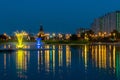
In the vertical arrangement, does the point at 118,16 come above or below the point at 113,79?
above

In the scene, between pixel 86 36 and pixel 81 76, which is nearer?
pixel 81 76

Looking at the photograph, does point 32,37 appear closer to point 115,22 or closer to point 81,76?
point 115,22

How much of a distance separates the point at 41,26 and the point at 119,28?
116 feet

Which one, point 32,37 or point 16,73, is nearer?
point 16,73

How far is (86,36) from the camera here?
161500mm

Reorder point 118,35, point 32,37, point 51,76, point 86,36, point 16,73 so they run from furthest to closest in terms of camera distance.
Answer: point 32,37
point 86,36
point 118,35
point 16,73
point 51,76

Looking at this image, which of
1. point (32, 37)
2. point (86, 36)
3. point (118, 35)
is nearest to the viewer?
point (118, 35)

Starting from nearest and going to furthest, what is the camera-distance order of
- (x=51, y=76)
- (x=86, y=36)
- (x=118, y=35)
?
(x=51, y=76), (x=118, y=35), (x=86, y=36)

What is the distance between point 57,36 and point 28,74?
164m

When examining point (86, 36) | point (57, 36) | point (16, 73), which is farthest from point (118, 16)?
point (16, 73)

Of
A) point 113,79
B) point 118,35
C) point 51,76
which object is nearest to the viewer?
point 113,79

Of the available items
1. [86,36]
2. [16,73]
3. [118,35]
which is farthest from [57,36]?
[16,73]

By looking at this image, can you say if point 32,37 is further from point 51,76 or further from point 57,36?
point 51,76

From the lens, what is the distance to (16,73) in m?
22.2
